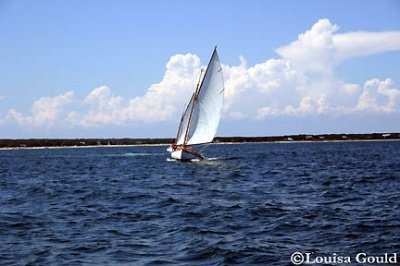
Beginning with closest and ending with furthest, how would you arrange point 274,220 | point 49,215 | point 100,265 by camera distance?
point 100,265 < point 274,220 < point 49,215

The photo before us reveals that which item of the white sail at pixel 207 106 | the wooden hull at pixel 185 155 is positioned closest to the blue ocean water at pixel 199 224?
the white sail at pixel 207 106

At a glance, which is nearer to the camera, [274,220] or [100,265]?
[100,265]

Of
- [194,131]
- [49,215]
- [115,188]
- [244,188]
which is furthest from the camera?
[194,131]

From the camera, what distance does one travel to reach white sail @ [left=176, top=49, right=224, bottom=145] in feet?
229

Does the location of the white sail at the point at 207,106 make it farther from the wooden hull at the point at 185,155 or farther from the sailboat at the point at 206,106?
the wooden hull at the point at 185,155

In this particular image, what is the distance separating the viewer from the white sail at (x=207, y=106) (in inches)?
2753

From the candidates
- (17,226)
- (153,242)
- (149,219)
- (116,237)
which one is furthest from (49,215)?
(153,242)

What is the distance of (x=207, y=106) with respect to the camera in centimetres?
7044

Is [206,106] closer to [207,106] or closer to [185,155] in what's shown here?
[207,106]

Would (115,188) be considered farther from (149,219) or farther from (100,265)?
(100,265)

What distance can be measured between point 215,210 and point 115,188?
54.2 feet

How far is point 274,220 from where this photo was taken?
23.3m

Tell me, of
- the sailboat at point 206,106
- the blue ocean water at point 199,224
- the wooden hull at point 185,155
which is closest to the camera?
the blue ocean water at point 199,224

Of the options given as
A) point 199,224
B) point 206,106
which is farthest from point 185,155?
point 199,224
